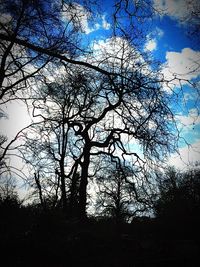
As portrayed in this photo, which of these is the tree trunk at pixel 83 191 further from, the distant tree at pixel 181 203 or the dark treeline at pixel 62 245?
the distant tree at pixel 181 203

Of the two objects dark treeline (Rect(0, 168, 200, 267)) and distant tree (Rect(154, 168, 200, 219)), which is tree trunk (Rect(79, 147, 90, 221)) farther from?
distant tree (Rect(154, 168, 200, 219))

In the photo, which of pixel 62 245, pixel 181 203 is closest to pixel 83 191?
pixel 62 245

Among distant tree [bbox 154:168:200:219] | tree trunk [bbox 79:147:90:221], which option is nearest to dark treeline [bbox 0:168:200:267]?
tree trunk [bbox 79:147:90:221]

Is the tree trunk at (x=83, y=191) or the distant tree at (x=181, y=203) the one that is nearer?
the tree trunk at (x=83, y=191)

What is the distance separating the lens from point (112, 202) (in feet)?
110

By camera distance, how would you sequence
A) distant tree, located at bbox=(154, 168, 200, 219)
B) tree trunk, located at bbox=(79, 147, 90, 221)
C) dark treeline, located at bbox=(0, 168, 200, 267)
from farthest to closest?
distant tree, located at bbox=(154, 168, 200, 219) < tree trunk, located at bbox=(79, 147, 90, 221) < dark treeline, located at bbox=(0, 168, 200, 267)

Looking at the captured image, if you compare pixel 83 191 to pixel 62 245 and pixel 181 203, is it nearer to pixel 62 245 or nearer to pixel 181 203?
pixel 62 245

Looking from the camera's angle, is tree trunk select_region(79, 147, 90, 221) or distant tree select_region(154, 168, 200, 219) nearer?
tree trunk select_region(79, 147, 90, 221)

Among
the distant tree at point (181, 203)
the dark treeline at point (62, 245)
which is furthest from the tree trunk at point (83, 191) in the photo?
the distant tree at point (181, 203)

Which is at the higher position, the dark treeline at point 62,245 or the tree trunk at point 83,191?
the tree trunk at point 83,191

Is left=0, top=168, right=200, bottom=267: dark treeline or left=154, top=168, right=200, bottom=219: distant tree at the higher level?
left=154, top=168, right=200, bottom=219: distant tree

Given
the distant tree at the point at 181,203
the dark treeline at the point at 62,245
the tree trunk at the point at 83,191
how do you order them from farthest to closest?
the distant tree at the point at 181,203 → the tree trunk at the point at 83,191 → the dark treeline at the point at 62,245

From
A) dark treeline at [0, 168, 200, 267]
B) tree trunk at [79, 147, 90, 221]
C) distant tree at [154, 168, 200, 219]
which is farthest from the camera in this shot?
distant tree at [154, 168, 200, 219]

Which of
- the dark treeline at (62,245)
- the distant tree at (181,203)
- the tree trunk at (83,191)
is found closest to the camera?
the dark treeline at (62,245)
